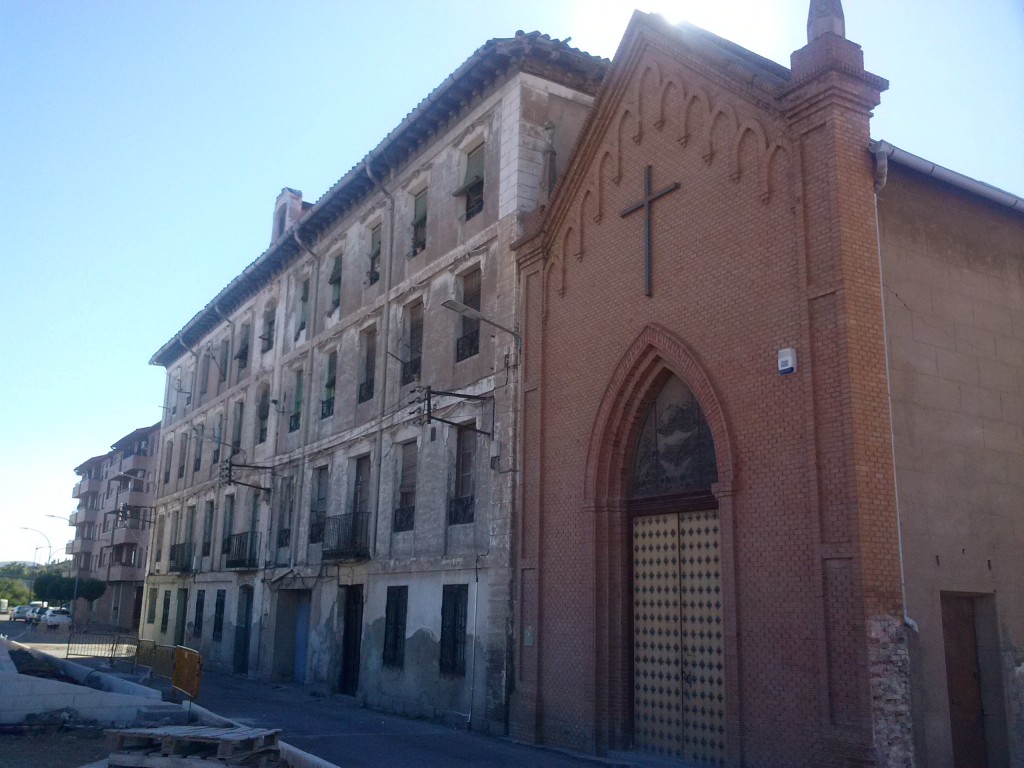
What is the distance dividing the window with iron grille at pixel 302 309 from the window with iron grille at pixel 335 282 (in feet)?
5.70

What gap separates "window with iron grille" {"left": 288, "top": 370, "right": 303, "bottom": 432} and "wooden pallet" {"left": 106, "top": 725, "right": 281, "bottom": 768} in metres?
14.3

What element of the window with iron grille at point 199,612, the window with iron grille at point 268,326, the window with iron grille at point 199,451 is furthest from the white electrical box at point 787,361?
the window with iron grille at point 199,451

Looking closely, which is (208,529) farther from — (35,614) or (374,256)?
(35,614)

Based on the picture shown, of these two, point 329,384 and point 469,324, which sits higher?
point 329,384

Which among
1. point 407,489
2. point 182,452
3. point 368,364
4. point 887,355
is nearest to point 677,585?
point 887,355

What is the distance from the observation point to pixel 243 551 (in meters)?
27.8

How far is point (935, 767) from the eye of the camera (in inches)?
396

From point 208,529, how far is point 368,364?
1244cm

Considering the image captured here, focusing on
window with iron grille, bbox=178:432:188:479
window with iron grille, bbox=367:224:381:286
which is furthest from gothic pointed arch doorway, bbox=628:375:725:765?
window with iron grille, bbox=178:432:188:479

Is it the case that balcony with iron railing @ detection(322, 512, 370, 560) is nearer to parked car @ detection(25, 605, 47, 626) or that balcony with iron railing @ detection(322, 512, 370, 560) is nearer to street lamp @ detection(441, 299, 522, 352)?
street lamp @ detection(441, 299, 522, 352)

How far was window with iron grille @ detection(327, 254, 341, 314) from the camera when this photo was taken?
83.6ft

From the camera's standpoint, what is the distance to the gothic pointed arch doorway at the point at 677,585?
12203 mm

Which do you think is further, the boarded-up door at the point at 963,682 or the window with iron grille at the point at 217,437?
the window with iron grille at the point at 217,437

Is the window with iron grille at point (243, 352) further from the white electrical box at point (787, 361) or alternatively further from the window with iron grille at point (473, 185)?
the white electrical box at point (787, 361)
